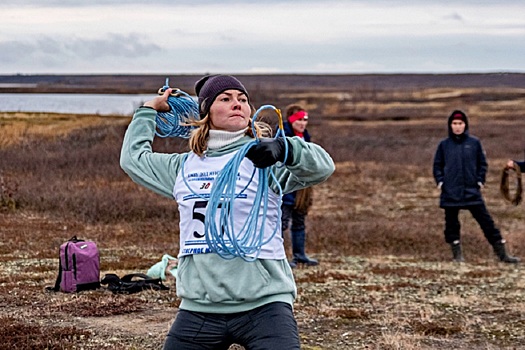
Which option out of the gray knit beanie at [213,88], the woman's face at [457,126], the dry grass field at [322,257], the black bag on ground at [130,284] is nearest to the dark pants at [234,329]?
the gray knit beanie at [213,88]

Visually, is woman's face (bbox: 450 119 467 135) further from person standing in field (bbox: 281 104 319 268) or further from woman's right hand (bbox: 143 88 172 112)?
woman's right hand (bbox: 143 88 172 112)

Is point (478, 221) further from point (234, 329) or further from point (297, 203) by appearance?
point (234, 329)

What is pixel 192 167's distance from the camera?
420 cm

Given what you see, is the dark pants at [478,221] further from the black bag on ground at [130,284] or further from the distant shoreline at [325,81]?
the distant shoreline at [325,81]

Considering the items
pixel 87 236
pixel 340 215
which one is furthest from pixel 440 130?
pixel 87 236

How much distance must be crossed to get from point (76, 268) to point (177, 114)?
4.93m

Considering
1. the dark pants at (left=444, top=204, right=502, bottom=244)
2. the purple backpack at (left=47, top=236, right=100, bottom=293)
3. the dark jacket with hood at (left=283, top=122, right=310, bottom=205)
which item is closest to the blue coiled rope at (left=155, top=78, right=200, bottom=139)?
the purple backpack at (left=47, top=236, right=100, bottom=293)

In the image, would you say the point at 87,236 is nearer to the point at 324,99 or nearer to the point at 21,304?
the point at 21,304

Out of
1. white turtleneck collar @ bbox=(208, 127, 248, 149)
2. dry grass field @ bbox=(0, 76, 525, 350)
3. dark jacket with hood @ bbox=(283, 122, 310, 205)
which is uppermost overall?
white turtleneck collar @ bbox=(208, 127, 248, 149)

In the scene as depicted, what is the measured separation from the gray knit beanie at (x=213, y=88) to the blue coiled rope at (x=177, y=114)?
32 cm

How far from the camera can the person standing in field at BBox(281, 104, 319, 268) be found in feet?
34.5

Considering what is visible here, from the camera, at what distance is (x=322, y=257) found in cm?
1338

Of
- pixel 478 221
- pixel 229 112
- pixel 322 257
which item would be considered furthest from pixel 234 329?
pixel 322 257

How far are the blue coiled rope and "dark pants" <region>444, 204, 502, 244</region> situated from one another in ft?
26.1
